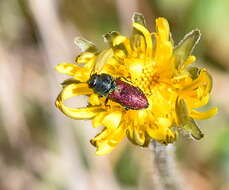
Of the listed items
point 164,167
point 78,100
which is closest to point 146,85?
point 164,167

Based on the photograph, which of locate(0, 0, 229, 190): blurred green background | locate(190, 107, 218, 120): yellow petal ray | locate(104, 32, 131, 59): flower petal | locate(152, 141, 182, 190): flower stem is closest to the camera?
locate(190, 107, 218, 120): yellow petal ray

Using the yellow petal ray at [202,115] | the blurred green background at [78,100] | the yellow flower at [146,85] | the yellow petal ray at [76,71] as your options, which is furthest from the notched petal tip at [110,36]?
the blurred green background at [78,100]

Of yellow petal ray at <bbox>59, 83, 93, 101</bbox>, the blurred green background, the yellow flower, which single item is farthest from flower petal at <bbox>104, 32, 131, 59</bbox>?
the blurred green background

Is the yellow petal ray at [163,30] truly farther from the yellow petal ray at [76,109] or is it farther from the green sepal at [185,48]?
the yellow petal ray at [76,109]

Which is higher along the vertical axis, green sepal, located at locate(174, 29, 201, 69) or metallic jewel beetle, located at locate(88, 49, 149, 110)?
green sepal, located at locate(174, 29, 201, 69)

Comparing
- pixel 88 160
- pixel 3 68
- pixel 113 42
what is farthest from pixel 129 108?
pixel 3 68

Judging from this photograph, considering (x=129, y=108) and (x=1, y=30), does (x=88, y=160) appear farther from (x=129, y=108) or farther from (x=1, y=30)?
(x=129, y=108)

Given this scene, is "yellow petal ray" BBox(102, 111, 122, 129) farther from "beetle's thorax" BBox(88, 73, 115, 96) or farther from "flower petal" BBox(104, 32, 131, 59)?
"flower petal" BBox(104, 32, 131, 59)
